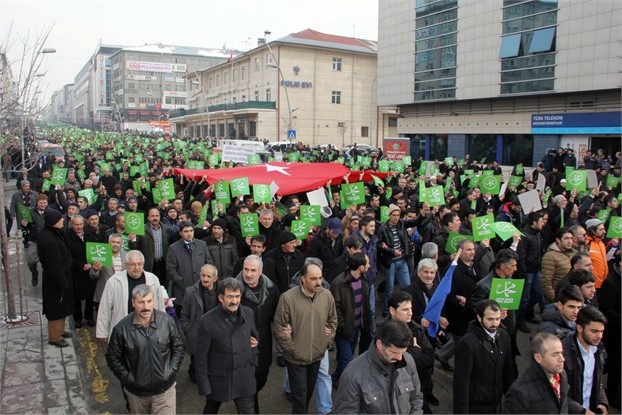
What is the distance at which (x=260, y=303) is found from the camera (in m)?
5.18

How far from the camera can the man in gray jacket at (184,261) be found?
6.68 metres

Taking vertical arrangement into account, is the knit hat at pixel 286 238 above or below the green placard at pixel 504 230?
above

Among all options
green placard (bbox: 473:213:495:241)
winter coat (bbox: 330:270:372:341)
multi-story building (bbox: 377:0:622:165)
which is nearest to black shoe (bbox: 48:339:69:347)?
winter coat (bbox: 330:270:372:341)

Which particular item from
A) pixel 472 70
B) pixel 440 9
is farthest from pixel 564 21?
pixel 440 9

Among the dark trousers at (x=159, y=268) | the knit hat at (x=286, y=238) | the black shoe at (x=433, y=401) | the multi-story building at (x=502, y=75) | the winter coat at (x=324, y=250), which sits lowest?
the black shoe at (x=433, y=401)

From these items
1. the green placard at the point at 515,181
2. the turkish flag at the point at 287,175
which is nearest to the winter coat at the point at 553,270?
the turkish flag at the point at 287,175

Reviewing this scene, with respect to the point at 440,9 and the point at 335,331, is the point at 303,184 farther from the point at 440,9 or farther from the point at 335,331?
the point at 440,9

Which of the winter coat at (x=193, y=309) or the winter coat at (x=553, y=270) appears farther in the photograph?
the winter coat at (x=553, y=270)

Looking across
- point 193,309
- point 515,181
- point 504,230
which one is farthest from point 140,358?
point 515,181

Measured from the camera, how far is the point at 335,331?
526 cm

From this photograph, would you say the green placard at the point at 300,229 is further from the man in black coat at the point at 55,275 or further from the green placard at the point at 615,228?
the green placard at the point at 615,228

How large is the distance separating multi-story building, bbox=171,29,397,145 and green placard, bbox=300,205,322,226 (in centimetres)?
4114

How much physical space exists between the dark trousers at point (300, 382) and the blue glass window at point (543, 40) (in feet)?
98.7

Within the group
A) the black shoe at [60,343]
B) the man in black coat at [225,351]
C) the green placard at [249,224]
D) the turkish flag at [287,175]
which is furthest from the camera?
the turkish flag at [287,175]
